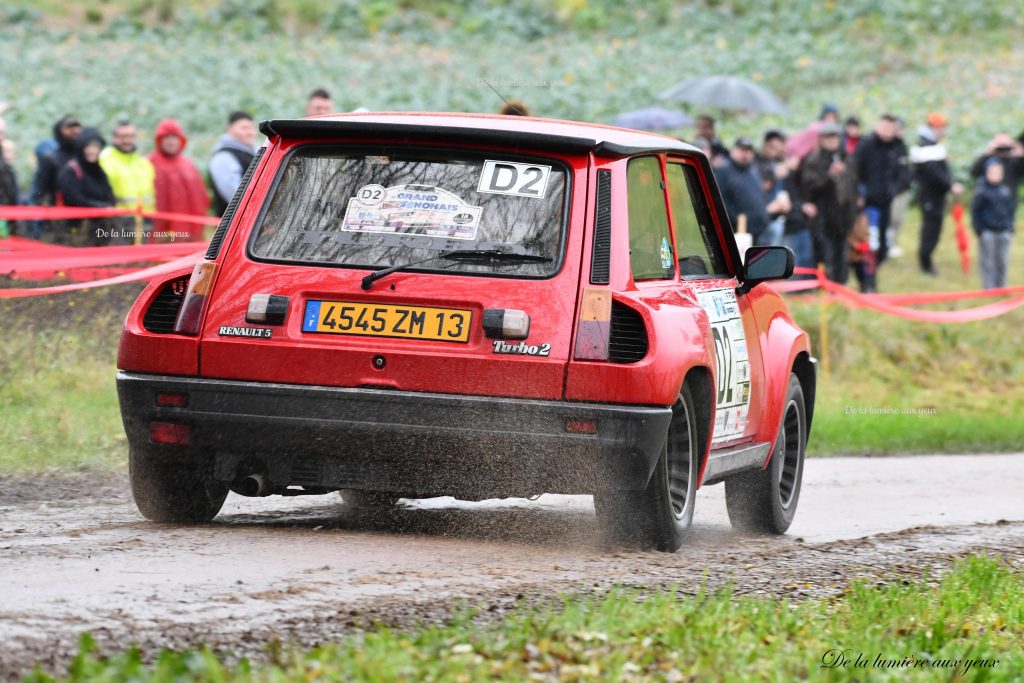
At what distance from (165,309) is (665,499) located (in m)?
2.19

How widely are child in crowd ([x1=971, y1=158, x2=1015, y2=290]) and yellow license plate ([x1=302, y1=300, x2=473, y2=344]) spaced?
53.0 feet

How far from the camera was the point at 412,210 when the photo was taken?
7.38m

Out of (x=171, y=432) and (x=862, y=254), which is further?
(x=862, y=254)

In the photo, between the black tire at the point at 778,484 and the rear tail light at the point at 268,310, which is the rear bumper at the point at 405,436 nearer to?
the rear tail light at the point at 268,310

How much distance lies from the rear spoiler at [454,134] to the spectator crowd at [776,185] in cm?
763

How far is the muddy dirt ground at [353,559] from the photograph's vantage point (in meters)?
5.37

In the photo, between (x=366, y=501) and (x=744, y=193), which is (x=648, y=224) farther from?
(x=744, y=193)

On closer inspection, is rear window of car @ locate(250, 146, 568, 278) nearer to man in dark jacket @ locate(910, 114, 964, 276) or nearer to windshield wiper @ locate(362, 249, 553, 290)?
windshield wiper @ locate(362, 249, 553, 290)

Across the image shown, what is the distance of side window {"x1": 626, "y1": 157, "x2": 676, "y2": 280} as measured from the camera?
752cm

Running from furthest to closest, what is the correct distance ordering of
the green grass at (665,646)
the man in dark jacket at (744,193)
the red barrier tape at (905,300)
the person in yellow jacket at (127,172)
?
1. the man in dark jacket at (744,193)
2. the red barrier tape at (905,300)
3. the person in yellow jacket at (127,172)
4. the green grass at (665,646)

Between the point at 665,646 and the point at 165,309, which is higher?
the point at 165,309

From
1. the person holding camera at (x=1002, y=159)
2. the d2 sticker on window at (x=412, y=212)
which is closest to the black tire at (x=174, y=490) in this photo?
the d2 sticker on window at (x=412, y=212)

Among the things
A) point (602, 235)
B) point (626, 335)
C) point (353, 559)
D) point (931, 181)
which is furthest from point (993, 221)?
point (353, 559)

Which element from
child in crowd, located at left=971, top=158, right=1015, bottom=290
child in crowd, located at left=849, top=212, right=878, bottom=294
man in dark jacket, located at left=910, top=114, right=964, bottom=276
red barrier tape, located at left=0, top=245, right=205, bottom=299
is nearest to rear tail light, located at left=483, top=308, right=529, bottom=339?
red barrier tape, located at left=0, top=245, right=205, bottom=299
